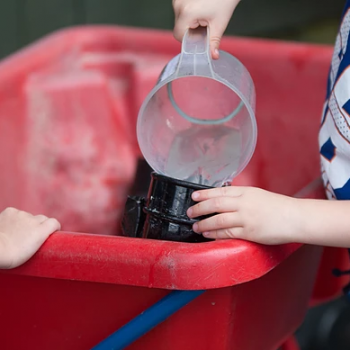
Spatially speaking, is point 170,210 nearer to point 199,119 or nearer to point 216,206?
point 216,206

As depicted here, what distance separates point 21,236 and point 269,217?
304mm

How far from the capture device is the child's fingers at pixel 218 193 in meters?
0.77

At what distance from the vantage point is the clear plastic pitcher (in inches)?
33.7

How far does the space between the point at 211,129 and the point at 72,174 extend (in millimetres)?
487

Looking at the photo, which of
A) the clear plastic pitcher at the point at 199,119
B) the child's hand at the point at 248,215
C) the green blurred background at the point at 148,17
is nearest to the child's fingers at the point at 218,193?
the child's hand at the point at 248,215

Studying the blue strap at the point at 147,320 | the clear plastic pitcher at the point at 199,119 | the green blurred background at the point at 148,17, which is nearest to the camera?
the blue strap at the point at 147,320

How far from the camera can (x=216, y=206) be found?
2.52ft

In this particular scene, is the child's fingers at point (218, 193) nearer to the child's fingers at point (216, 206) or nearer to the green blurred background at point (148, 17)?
the child's fingers at point (216, 206)

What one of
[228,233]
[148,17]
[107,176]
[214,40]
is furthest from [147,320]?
[148,17]

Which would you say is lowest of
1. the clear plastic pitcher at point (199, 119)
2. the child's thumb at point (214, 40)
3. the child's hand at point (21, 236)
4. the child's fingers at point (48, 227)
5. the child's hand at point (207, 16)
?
the child's hand at point (21, 236)

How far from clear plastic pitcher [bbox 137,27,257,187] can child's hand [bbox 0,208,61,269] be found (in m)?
0.20

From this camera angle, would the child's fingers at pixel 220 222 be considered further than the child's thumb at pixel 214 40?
No

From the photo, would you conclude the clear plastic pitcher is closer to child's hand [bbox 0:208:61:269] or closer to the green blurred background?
child's hand [bbox 0:208:61:269]

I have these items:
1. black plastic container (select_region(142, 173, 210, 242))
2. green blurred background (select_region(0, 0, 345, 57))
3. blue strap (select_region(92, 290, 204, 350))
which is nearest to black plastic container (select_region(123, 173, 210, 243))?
black plastic container (select_region(142, 173, 210, 242))
